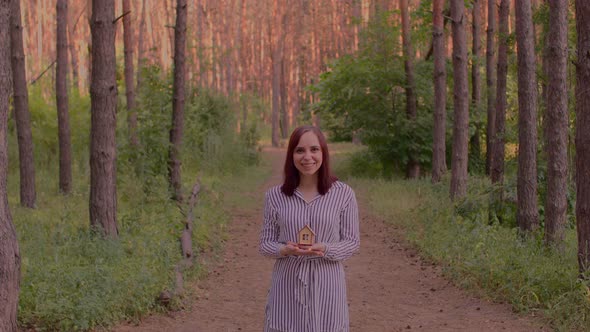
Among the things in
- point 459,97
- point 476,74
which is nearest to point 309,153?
point 459,97

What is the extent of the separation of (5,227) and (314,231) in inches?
107

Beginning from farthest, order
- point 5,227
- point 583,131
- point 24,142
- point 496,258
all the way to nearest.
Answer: point 24,142
point 496,258
point 583,131
point 5,227

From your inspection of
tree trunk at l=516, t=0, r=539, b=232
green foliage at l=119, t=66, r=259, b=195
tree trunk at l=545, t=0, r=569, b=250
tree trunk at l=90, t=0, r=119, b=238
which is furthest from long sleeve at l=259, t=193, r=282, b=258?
green foliage at l=119, t=66, r=259, b=195

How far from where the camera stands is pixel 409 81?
23.5 metres

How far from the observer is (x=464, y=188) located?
1591 centimetres

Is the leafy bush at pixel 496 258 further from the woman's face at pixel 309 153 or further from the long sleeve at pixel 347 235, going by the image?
the woman's face at pixel 309 153

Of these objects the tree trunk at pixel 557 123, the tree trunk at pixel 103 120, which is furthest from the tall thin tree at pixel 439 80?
the tree trunk at pixel 103 120

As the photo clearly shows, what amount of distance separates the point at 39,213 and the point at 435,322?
762cm

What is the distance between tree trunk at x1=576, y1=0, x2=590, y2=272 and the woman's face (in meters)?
4.30

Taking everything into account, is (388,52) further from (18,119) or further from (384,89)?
(18,119)

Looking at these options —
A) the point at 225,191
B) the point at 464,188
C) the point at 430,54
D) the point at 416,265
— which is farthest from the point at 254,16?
the point at 416,265

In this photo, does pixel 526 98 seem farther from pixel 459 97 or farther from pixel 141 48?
pixel 141 48

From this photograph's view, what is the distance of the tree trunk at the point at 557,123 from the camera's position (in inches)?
364

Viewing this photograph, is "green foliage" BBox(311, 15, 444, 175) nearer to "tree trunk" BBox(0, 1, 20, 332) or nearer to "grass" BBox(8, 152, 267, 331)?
"grass" BBox(8, 152, 267, 331)
